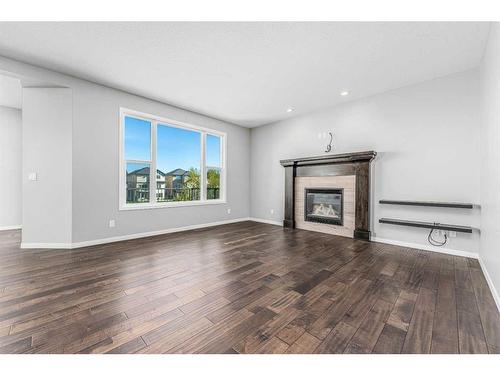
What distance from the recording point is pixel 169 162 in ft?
15.6

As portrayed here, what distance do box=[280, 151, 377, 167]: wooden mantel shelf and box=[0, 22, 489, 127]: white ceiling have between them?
1.11 m

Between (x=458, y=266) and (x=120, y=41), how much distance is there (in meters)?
4.94

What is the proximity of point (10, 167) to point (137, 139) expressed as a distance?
3.24 meters

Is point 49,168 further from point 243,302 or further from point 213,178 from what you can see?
point 243,302

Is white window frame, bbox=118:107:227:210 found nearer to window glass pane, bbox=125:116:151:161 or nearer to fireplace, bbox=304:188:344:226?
window glass pane, bbox=125:116:151:161

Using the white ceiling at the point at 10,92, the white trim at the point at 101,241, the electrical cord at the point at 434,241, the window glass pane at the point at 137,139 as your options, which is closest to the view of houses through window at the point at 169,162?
the window glass pane at the point at 137,139

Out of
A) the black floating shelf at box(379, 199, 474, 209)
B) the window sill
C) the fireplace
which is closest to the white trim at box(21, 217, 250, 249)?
the window sill

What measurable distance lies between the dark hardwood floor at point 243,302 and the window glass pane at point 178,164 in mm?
1802

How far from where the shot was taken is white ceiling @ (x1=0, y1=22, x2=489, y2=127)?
2279 mm

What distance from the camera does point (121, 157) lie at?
3.96 meters

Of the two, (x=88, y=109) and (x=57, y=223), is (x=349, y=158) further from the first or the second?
(x=57, y=223)

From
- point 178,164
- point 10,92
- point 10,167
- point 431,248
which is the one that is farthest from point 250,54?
point 10,167

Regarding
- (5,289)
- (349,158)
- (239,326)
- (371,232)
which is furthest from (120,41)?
(371,232)

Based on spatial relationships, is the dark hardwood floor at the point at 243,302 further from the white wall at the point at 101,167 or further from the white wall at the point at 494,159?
the white wall at the point at 101,167
